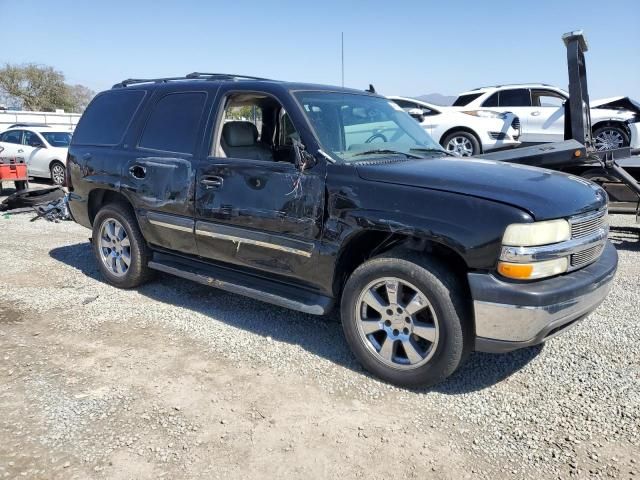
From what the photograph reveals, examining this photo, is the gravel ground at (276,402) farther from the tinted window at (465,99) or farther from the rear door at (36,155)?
the rear door at (36,155)

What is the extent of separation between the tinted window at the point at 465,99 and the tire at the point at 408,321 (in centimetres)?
988

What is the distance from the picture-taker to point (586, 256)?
3205 mm

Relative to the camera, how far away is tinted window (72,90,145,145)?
4.93 m

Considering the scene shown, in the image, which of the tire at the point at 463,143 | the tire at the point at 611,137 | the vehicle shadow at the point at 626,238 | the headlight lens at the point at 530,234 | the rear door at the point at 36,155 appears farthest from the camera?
the rear door at the point at 36,155

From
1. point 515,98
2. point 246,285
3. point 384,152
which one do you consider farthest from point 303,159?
point 515,98

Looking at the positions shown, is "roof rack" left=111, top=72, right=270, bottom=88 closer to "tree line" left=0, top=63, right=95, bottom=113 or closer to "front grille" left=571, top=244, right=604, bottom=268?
"front grille" left=571, top=244, right=604, bottom=268

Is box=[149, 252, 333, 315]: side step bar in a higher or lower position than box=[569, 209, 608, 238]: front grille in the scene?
lower

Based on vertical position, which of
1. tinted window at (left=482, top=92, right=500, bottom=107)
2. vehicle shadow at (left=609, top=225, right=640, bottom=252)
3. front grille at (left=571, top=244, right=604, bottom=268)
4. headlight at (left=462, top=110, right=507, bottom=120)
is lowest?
vehicle shadow at (left=609, top=225, right=640, bottom=252)

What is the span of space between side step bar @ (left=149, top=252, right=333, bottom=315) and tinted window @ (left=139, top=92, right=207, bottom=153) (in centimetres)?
100

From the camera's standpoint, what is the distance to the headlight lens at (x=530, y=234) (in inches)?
110

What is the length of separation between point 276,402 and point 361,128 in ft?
7.03

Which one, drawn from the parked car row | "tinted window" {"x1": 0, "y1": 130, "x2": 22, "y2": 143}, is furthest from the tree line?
the parked car row

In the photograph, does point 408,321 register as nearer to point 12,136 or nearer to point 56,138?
point 56,138

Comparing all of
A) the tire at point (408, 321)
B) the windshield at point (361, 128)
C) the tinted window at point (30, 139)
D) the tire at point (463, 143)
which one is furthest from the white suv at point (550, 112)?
the tinted window at point (30, 139)
